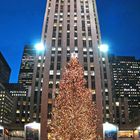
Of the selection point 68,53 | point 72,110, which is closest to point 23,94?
point 68,53

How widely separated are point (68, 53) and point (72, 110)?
47862 millimetres

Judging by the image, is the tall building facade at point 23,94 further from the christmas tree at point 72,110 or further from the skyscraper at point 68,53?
the christmas tree at point 72,110

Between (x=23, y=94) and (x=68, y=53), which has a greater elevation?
(x=23, y=94)

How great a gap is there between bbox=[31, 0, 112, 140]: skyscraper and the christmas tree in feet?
114

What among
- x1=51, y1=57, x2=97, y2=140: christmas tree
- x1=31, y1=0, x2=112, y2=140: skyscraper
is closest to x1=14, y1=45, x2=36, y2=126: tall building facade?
x1=31, y1=0, x2=112, y2=140: skyscraper

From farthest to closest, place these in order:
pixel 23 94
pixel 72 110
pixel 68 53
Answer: pixel 23 94 < pixel 68 53 < pixel 72 110

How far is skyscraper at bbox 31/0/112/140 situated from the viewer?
67.7 meters

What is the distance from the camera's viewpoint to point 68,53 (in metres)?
74.1

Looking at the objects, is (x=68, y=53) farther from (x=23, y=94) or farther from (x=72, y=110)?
(x=23, y=94)

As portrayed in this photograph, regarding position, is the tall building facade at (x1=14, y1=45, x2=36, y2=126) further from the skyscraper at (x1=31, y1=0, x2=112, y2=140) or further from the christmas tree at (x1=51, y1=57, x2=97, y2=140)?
the christmas tree at (x1=51, y1=57, x2=97, y2=140)

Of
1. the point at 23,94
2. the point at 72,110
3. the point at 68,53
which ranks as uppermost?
the point at 23,94

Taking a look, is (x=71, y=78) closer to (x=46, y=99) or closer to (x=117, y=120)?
(x=46, y=99)

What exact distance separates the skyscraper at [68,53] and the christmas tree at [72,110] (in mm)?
34730

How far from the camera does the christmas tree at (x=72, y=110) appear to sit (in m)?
27.0
